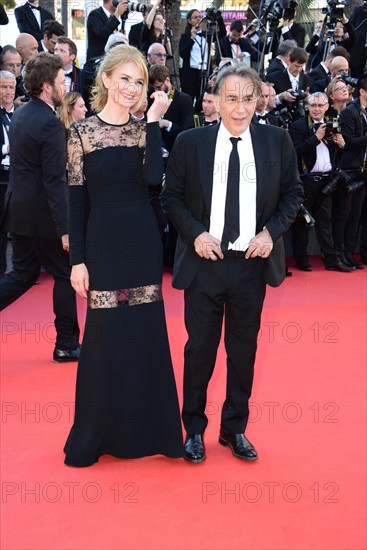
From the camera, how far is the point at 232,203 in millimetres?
3182

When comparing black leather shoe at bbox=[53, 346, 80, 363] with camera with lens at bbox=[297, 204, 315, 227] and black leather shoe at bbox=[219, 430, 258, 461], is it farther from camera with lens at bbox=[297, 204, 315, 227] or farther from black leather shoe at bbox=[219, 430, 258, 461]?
camera with lens at bbox=[297, 204, 315, 227]

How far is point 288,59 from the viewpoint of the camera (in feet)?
27.4

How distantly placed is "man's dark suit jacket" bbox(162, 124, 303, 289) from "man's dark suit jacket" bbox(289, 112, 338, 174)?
4.04 meters

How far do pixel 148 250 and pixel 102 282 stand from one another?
230 millimetres

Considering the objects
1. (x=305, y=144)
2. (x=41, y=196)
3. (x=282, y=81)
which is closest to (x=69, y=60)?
(x=305, y=144)

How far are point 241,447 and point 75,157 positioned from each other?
54.8 inches

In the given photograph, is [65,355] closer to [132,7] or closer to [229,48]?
[132,7]

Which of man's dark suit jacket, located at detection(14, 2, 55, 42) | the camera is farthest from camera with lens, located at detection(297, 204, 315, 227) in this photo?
man's dark suit jacket, located at detection(14, 2, 55, 42)

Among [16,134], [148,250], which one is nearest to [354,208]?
[16,134]

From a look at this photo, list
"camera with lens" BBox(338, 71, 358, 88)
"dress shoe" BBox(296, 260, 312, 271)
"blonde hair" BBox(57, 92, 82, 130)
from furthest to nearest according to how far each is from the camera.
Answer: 1. "camera with lens" BBox(338, 71, 358, 88)
2. "dress shoe" BBox(296, 260, 312, 271)
3. "blonde hair" BBox(57, 92, 82, 130)

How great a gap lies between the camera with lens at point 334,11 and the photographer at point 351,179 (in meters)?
1.91

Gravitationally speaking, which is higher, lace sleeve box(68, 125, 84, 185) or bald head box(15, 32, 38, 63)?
bald head box(15, 32, 38, 63)

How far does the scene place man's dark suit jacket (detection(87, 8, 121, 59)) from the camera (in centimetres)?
810

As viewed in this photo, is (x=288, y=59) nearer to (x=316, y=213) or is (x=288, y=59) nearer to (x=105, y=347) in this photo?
(x=316, y=213)
